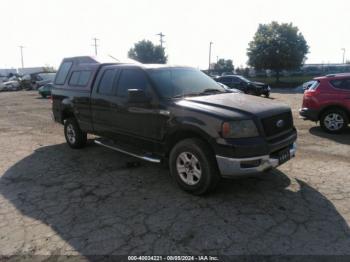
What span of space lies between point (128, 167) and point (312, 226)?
3.36 metres

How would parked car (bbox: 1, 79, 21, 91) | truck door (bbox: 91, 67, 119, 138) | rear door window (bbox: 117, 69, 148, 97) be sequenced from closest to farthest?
rear door window (bbox: 117, 69, 148, 97) → truck door (bbox: 91, 67, 119, 138) → parked car (bbox: 1, 79, 21, 91)

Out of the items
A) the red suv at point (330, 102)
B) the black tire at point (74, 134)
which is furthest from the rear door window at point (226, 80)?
the black tire at point (74, 134)

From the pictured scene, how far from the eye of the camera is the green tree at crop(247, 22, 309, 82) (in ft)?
136

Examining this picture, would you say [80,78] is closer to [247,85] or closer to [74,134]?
[74,134]

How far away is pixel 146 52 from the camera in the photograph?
59.0 m

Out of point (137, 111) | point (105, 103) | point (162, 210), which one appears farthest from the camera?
point (105, 103)

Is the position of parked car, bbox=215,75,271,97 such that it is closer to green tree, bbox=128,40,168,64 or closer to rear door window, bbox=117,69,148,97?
rear door window, bbox=117,69,148,97

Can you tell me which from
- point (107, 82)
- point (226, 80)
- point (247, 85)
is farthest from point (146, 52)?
point (107, 82)

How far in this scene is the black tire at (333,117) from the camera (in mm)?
8391

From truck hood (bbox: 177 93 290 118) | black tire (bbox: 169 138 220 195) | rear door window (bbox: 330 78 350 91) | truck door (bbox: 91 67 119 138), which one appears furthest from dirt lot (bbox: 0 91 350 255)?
rear door window (bbox: 330 78 350 91)

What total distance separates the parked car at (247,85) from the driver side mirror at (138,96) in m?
17.5

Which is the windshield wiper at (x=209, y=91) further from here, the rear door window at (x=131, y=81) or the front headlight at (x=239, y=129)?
the front headlight at (x=239, y=129)

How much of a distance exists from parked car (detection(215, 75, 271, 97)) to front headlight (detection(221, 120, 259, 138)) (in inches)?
709

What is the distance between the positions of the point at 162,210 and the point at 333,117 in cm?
646
